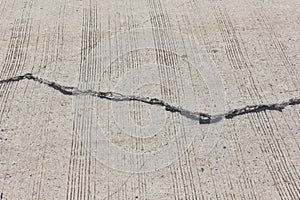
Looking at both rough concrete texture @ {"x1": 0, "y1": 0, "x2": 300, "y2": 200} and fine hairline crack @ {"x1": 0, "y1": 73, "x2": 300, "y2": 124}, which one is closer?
rough concrete texture @ {"x1": 0, "y1": 0, "x2": 300, "y2": 200}

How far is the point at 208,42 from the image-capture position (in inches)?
122

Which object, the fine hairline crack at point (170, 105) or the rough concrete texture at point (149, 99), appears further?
the fine hairline crack at point (170, 105)

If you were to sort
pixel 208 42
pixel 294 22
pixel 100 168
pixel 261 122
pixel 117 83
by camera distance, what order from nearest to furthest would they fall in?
pixel 100 168, pixel 261 122, pixel 117 83, pixel 208 42, pixel 294 22

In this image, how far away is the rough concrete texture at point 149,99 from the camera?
7.47ft

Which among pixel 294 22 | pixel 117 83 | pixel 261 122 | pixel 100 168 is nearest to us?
pixel 100 168

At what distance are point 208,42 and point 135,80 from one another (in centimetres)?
77

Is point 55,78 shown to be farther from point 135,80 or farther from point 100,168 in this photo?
point 100,168

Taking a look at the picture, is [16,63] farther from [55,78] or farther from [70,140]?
[70,140]

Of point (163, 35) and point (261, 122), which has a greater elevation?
point (163, 35)

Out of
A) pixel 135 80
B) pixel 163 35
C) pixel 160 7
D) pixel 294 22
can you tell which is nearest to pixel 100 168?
pixel 135 80

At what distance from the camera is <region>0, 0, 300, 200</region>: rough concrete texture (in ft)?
7.47

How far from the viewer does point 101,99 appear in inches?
105

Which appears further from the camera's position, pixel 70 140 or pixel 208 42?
pixel 208 42

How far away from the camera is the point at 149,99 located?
A: 106 inches
